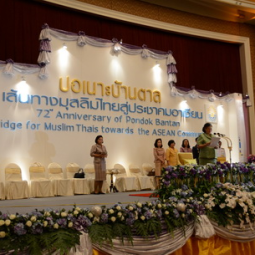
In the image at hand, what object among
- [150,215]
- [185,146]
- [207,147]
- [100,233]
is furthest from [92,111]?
[100,233]

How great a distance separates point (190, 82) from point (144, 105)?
2.36m

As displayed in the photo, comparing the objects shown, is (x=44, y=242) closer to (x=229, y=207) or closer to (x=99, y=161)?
(x=229, y=207)

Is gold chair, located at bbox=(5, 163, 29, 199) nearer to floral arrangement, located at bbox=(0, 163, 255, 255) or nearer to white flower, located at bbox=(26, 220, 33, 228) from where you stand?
floral arrangement, located at bbox=(0, 163, 255, 255)

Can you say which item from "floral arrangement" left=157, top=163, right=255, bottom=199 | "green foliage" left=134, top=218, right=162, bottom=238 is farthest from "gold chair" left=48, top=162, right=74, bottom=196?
"green foliage" left=134, top=218, right=162, bottom=238

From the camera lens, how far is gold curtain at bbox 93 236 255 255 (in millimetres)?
3463

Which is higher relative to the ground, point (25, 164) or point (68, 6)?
point (68, 6)

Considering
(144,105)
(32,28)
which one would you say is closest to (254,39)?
(144,105)

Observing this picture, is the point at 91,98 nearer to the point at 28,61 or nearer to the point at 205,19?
the point at 28,61

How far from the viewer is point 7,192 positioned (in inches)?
302

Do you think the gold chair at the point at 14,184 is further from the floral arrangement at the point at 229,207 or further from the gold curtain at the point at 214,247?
the gold curtain at the point at 214,247

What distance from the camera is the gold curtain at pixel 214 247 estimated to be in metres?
3.46

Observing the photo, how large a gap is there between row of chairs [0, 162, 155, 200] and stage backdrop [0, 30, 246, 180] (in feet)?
0.76

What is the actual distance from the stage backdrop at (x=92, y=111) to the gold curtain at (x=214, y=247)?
5624mm

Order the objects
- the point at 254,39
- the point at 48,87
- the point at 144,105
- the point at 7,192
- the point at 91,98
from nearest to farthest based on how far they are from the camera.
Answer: the point at 7,192, the point at 48,87, the point at 91,98, the point at 144,105, the point at 254,39
